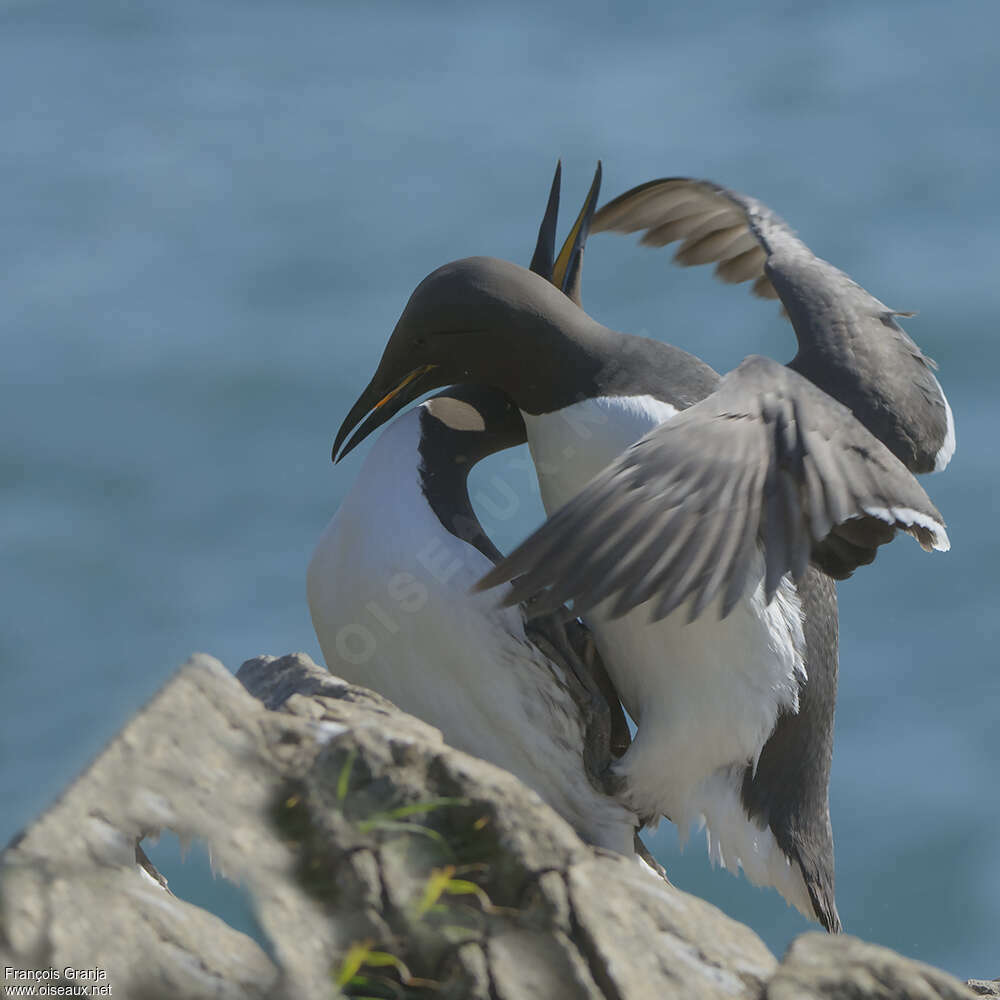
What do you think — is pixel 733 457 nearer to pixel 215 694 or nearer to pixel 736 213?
pixel 215 694

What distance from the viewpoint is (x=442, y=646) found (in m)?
2.95

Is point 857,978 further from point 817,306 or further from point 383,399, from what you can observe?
point 817,306

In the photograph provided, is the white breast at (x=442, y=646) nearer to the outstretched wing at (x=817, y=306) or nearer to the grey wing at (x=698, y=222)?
the outstretched wing at (x=817, y=306)

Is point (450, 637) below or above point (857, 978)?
above

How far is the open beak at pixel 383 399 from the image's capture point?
Answer: 321 centimetres

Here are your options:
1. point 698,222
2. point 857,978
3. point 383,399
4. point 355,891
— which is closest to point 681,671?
point 383,399

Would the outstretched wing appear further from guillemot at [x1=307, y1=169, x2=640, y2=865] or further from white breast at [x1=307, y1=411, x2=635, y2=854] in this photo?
white breast at [x1=307, y1=411, x2=635, y2=854]

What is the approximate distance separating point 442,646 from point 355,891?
104cm

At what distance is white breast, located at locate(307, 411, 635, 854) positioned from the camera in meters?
2.94

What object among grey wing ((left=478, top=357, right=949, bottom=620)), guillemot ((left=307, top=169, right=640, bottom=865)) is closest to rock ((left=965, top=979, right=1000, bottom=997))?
guillemot ((left=307, top=169, right=640, bottom=865))

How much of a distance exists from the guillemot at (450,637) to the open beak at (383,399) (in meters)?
0.10

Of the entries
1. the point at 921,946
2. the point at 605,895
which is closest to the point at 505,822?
the point at 605,895

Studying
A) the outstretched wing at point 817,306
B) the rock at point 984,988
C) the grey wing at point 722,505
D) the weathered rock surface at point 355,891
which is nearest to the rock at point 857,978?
the weathered rock surface at point 355,891

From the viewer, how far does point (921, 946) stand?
5965mm
